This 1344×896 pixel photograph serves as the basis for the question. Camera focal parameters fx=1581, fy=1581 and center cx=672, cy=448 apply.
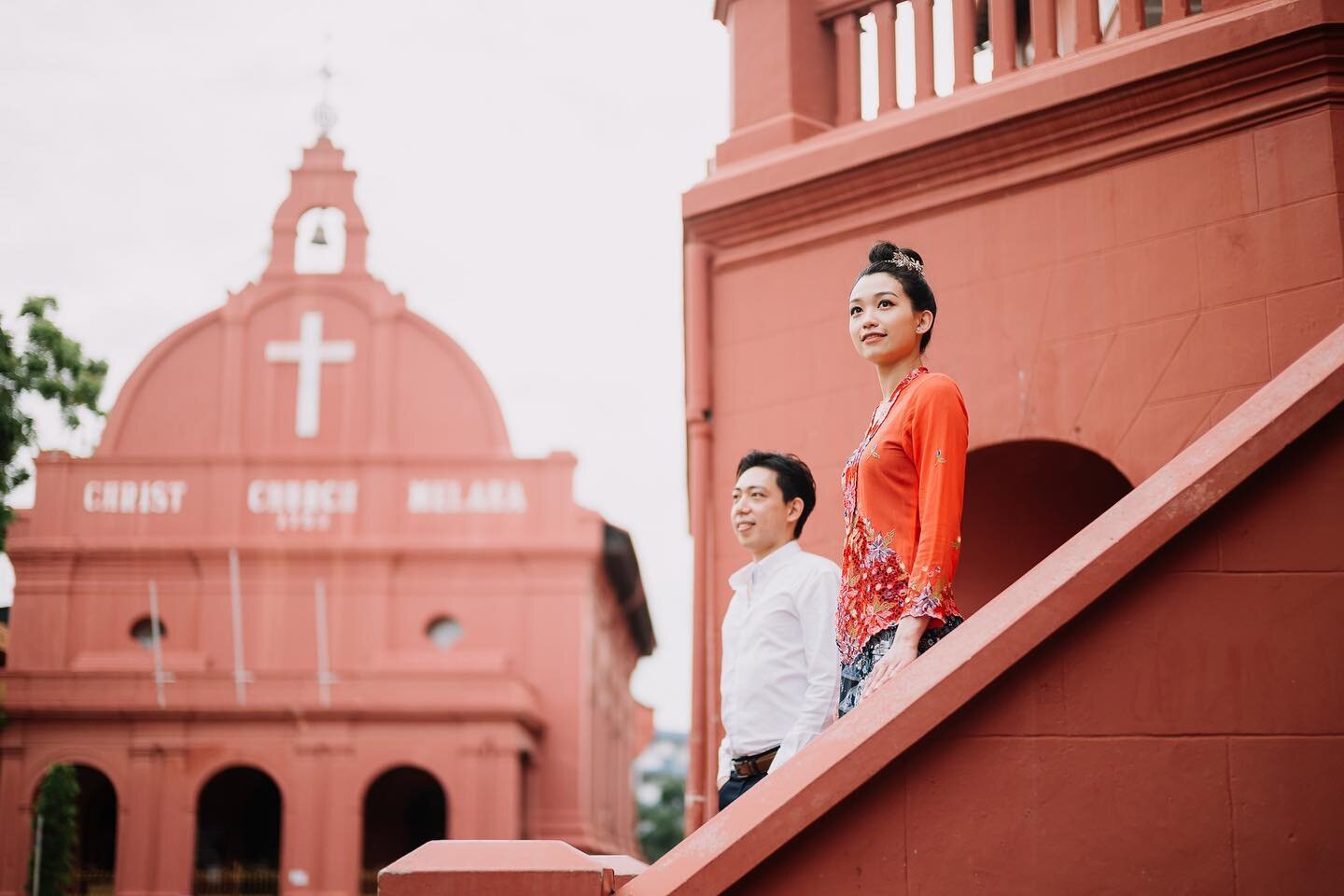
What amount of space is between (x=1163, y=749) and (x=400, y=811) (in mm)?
25960

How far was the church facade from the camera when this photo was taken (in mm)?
25797

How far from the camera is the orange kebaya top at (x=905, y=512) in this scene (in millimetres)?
3842

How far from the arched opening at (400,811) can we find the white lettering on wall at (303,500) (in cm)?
471

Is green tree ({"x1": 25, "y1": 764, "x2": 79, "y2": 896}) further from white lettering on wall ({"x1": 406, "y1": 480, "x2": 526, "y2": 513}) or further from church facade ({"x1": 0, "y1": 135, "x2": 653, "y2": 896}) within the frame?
white lettering on wall ({"x1": 406, "y1": 480, "x2": 526, "y2": 513})

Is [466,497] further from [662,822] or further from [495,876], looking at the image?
[662,822]

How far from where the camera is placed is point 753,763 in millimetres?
4406

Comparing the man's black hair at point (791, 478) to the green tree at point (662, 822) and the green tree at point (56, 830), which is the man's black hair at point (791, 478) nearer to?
the green tree at point (56, 830)

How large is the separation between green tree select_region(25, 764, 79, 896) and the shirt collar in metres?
18.7

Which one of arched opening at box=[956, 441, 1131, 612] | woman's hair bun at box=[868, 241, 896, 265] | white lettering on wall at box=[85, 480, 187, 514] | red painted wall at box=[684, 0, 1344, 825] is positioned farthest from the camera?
white lettering on wall at box=[85, 480, 187, 514]

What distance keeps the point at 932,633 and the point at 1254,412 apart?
92 cm

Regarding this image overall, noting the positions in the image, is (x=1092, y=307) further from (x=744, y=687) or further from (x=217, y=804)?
(x=217, y=804)

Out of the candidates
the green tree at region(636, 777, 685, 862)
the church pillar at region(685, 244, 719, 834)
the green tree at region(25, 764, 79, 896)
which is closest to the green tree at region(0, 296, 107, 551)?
the green tree at region(25, 764, 79, 896)

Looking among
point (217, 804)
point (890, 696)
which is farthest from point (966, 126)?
point (217, 804)

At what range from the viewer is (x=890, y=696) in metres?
3.44
